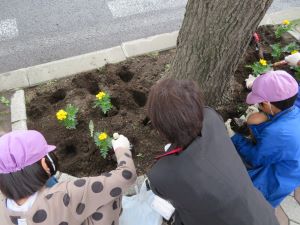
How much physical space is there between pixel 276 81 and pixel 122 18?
10.2ft

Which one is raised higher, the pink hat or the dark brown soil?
the pink hat

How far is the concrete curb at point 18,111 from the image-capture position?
3164 millimetres

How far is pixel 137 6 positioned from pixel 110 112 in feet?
7.82

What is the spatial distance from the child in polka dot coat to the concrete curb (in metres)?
1.39

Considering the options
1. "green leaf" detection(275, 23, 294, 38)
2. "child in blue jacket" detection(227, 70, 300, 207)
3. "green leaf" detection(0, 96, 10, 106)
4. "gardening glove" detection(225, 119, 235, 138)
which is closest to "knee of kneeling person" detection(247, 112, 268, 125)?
"child in blue jacket" detection(227, 70, 300, 207)

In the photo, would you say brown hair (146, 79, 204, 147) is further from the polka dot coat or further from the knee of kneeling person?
the knee of kneeling person

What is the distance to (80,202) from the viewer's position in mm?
1874

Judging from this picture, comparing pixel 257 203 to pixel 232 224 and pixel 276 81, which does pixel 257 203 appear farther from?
pixel 276 81

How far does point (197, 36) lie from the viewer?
97.9 inches

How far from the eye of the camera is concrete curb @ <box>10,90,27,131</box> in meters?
3.16

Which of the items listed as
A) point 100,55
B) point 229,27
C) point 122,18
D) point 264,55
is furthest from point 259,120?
point 122,18

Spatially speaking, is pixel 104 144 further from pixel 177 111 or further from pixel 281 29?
pixel 281 29

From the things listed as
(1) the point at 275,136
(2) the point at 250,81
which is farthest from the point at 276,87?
(2) the point at 250,81

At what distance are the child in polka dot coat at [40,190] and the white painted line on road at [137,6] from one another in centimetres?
336
